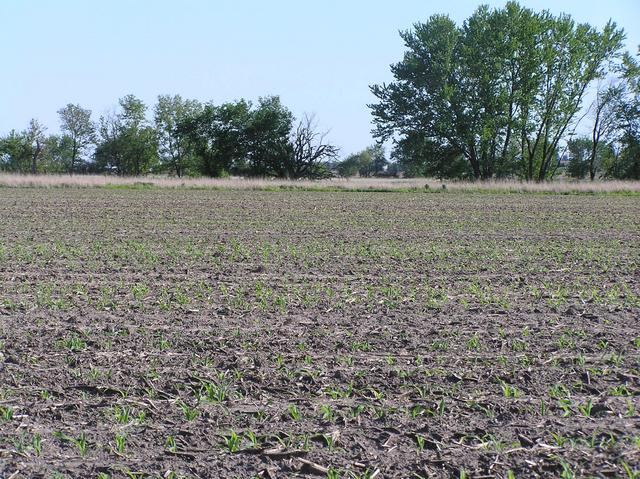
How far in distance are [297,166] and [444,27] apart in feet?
55.4

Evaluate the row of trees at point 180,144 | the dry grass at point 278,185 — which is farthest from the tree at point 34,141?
the dry grass at point 278,185

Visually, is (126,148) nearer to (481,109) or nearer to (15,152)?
(15,152)

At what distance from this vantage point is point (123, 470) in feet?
13.4

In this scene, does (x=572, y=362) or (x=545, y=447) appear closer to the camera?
(x=545, y=447)

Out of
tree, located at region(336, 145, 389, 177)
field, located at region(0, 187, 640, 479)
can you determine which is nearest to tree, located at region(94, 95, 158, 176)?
tree, located at region(336, 145, 389, 177)

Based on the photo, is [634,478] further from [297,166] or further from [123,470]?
[297,166]

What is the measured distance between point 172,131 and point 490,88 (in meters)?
36.1

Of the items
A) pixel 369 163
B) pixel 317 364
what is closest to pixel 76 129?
pixel 369 163

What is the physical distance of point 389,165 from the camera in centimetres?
10556

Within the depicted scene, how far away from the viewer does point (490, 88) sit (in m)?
53.2

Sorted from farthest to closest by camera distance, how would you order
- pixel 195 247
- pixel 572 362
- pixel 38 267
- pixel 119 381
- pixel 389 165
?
pixel 389 165 < pixel 195 247 < pixel 38 267 < pixel 572 362 < pixel 119 381

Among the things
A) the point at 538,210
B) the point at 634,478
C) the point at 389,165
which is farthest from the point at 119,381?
the point at 389,165

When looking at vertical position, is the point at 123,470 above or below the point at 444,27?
below

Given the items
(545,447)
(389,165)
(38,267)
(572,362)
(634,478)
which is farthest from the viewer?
(389,165)
